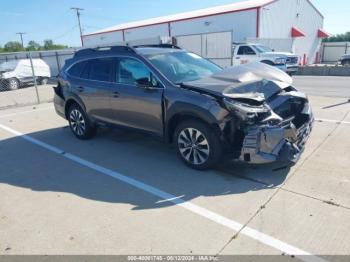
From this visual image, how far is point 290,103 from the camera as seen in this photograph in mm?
4602

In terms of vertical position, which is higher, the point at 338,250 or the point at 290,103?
A: the point at 290,103

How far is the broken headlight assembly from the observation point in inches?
153

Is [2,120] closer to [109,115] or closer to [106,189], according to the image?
[109,115]

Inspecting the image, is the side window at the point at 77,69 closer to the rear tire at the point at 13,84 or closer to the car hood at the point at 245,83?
the car hood at the point at 245,83

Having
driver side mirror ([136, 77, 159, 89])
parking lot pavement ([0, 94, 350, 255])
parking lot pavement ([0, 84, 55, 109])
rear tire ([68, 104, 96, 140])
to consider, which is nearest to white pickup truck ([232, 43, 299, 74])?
parking lot pavement ([0, 84, 55, 109])

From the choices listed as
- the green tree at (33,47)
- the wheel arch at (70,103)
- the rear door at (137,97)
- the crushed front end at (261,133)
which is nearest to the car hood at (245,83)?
the crushed front end at (261,133)

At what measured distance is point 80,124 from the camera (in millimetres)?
6504

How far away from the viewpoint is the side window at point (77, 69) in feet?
20.6

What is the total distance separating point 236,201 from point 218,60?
1654 cm

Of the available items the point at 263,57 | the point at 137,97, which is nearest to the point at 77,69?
the point at 137,97

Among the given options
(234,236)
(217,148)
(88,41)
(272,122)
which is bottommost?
(234,236)

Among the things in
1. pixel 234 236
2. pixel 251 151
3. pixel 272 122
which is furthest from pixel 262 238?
pixel 272 122

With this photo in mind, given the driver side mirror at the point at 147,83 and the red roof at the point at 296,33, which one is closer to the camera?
the driver side mirror at the point at 147,83

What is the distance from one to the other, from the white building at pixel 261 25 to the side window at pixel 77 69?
48.2ft
